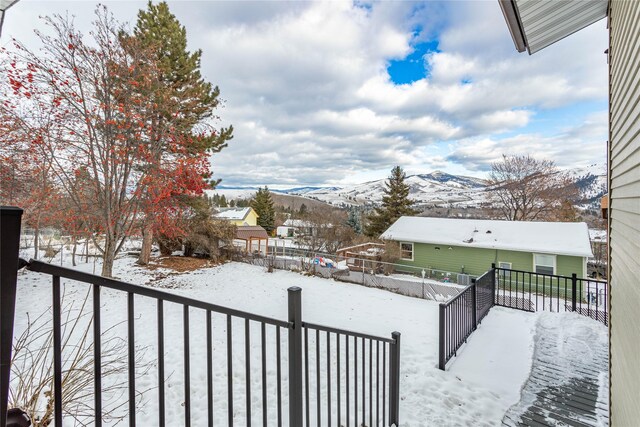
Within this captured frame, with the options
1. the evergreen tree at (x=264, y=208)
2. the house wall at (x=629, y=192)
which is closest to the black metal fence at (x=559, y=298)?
the house wall at (x=629, y=192)

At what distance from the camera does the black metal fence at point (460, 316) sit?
3.74 meters

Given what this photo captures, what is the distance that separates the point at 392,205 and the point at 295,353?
70.5 feet

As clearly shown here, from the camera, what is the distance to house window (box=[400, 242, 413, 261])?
1530 cm

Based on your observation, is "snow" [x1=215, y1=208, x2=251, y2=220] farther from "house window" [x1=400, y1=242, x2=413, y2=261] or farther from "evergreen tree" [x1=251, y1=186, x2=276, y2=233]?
"house window" [x1=400, y1=242, x2=413, y2=261]

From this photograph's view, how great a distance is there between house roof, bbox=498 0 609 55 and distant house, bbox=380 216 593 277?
1153cm

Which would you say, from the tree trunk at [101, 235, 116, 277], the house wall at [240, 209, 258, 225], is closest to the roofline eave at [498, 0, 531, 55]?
the tree trunk at [101, 235, 116, 277]

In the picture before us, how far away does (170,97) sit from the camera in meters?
6.88

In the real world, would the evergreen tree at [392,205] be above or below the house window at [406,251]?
above

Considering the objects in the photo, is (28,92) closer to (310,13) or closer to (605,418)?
(310,13)

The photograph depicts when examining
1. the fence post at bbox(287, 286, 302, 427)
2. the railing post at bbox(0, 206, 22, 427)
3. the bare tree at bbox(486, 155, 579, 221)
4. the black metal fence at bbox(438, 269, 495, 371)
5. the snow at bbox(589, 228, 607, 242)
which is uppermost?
the bare tree at bbox(486, 155, 579, 221)

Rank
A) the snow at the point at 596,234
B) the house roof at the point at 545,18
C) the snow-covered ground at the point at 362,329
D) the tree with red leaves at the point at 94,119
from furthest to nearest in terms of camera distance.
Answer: the snow at the point at 596,234, the tree with red leaves at the point at 94,119, the snow-covered ground at the point at 362,329, the house roof at the point at 545,18

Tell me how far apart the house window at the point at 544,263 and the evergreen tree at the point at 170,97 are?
13662 millimetres

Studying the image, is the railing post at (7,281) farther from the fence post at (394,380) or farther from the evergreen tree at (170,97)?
the evergreen tree at (170,97)

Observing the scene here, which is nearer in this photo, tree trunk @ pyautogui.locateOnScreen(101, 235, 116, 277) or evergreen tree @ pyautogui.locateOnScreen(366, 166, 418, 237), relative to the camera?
tree trunk @ pyautogui.locateOnScreen(101, 235, 116, 277)
